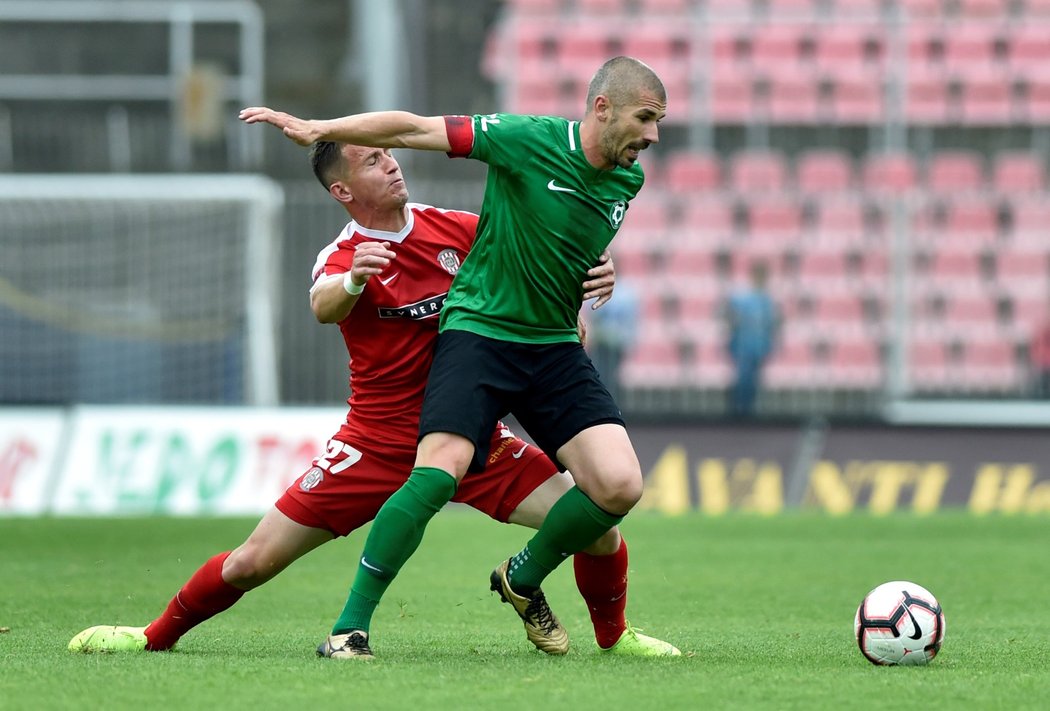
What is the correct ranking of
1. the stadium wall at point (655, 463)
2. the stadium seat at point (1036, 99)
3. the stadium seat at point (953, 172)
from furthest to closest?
the stadium seat at point (1036, 99), the stadium seat at point (953, 172), the stadium wall at point (655, 463)

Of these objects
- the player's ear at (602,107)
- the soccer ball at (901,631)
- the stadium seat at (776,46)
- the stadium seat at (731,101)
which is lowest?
the soccer ball at (901,631)

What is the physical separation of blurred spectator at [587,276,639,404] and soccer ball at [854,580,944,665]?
10.7 metres

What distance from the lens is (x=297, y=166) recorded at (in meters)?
17.9

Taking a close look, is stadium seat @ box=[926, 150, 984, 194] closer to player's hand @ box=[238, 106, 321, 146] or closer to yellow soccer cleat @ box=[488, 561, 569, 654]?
yellow soccer cleat @ box=[488, 561, 569, 654]

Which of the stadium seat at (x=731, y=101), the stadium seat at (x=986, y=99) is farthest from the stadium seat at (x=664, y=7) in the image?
the stadium seat at (x=986, y=99)

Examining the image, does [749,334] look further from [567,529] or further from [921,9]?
[567,529]

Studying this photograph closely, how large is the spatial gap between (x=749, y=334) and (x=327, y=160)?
1146 centimetres

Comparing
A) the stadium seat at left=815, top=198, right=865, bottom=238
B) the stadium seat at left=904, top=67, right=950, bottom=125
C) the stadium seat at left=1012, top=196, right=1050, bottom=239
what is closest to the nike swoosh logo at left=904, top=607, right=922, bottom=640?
the stadium seat at left=815, top=198, right=865, bottom=238

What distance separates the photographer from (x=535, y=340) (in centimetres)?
582

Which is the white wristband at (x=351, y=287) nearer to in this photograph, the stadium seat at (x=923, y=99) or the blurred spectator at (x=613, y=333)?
the blurred spectator at (x=613, y=333)

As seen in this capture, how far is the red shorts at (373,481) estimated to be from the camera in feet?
19.3

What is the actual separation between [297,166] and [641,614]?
1120 centimetres

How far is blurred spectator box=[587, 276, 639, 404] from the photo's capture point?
16.6 meters

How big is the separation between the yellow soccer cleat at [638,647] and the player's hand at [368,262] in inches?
65.0
